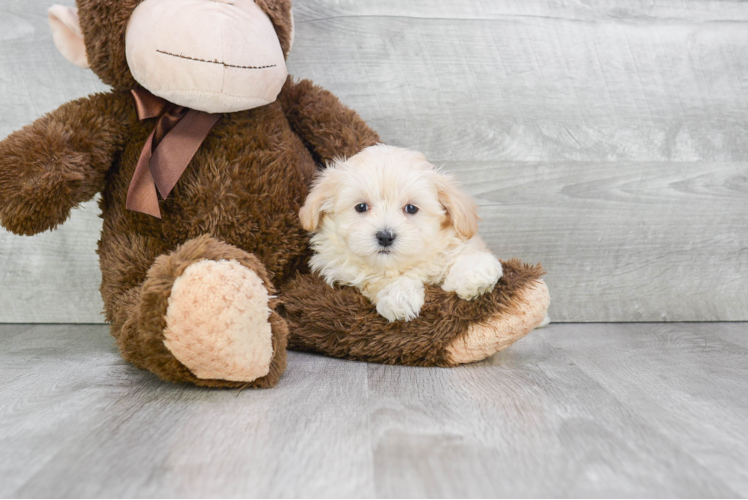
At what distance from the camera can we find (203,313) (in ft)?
2.84

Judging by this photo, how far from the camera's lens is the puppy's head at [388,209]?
1.09m

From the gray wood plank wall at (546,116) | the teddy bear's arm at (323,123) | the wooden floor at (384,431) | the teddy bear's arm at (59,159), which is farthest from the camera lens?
the gray wood plank wall at (546,116)

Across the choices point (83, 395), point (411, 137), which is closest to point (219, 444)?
point (83, 395)

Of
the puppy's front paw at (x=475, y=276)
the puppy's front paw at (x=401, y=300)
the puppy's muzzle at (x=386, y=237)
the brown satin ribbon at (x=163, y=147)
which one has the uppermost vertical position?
the brown satin ribbon at (x=163, y=147)

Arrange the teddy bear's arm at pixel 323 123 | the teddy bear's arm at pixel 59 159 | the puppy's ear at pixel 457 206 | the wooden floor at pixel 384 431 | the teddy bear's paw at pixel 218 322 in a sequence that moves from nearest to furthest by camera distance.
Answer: the wooden floor at pixel 384 431 < the teddy bear's paw at pixel 218 322 < the teddy bear's arm at pixel 59 159 < the puppy's ear at pixel 457 206 < the teddy bear's arm at pixel 323 123

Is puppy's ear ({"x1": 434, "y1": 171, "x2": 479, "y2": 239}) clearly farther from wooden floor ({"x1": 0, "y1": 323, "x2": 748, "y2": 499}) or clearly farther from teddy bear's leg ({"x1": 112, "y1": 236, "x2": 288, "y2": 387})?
teddy bear's leg ({"x1": 112, "y1": 236, "x2": 288, "y2": 387})

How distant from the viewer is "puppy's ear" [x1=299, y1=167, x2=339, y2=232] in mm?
1144

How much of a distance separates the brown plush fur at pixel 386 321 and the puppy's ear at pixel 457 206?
101 millimetres

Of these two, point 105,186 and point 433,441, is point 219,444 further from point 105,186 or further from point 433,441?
point 105,186

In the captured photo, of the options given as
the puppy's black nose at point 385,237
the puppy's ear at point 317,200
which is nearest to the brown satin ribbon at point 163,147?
the puppy's ear at point 317,200

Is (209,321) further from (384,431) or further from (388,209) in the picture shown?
(388,209)

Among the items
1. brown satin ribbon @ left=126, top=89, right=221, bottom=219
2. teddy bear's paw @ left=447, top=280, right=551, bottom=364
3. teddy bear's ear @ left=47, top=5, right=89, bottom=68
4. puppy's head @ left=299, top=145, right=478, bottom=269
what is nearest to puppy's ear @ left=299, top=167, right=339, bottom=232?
puppy's head @ left=299, top=145, right=478, bottom=269

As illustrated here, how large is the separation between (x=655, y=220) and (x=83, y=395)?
1.36 metres

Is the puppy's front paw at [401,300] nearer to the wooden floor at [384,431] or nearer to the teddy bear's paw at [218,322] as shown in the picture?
the wooden floor at [384,431]
